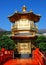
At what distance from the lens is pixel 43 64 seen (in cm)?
831

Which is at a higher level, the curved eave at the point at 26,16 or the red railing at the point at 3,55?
the curved eave at the point at 26,16

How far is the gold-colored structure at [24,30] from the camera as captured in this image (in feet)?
45.0

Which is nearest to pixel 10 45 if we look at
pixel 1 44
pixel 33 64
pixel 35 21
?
pixel 1 44

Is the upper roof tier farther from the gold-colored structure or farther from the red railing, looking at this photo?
the red railing

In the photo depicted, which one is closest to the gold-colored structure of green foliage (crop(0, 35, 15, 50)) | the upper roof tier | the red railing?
the upper roof tier

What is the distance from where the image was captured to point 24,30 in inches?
550

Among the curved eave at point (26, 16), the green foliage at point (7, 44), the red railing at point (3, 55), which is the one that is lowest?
the red railing at point (3, 55)

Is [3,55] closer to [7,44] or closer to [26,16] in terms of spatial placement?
[26,16]

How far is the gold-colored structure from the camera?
13.7m

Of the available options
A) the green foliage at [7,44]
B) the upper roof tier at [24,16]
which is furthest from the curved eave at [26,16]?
the green foliage at [7,44]

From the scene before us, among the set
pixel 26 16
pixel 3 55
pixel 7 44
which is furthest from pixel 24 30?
pixel 7 44

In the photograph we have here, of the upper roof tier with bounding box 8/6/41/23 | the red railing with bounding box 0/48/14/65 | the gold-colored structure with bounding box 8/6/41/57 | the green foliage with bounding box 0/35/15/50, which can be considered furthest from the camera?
the green foliage with bounding box 0/35/15/50

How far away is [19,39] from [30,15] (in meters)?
2.16

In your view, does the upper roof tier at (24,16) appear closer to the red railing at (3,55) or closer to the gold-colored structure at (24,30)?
the gold-colored structure at (24,30)
